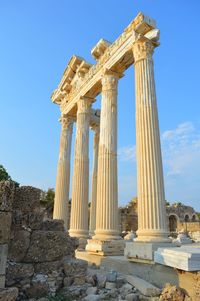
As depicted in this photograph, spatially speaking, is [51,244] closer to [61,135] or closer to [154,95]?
[154,95]

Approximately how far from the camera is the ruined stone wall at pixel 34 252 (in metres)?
6.62

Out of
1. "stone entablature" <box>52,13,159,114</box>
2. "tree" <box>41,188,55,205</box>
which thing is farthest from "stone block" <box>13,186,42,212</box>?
"tree" <box>41,188,55,205</box>

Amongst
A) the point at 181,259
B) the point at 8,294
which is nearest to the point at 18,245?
the point at 8,294

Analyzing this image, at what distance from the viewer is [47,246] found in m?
7.35

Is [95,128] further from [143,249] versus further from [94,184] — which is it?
[143,249]

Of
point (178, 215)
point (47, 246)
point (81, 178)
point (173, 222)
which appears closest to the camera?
point (47, 246)

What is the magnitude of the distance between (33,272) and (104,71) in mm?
12226

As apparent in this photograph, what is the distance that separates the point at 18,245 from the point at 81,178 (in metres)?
11.3

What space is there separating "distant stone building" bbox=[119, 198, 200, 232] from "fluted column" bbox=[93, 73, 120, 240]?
24.4 meters

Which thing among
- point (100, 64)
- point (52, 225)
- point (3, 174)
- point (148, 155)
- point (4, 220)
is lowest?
point (52, 225)

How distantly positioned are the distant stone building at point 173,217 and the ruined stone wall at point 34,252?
101 feet

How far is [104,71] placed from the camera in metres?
16.4

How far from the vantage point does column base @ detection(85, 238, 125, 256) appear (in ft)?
42.5

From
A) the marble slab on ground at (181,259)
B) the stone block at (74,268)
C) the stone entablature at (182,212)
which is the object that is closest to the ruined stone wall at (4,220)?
the stone block at (74,268)
